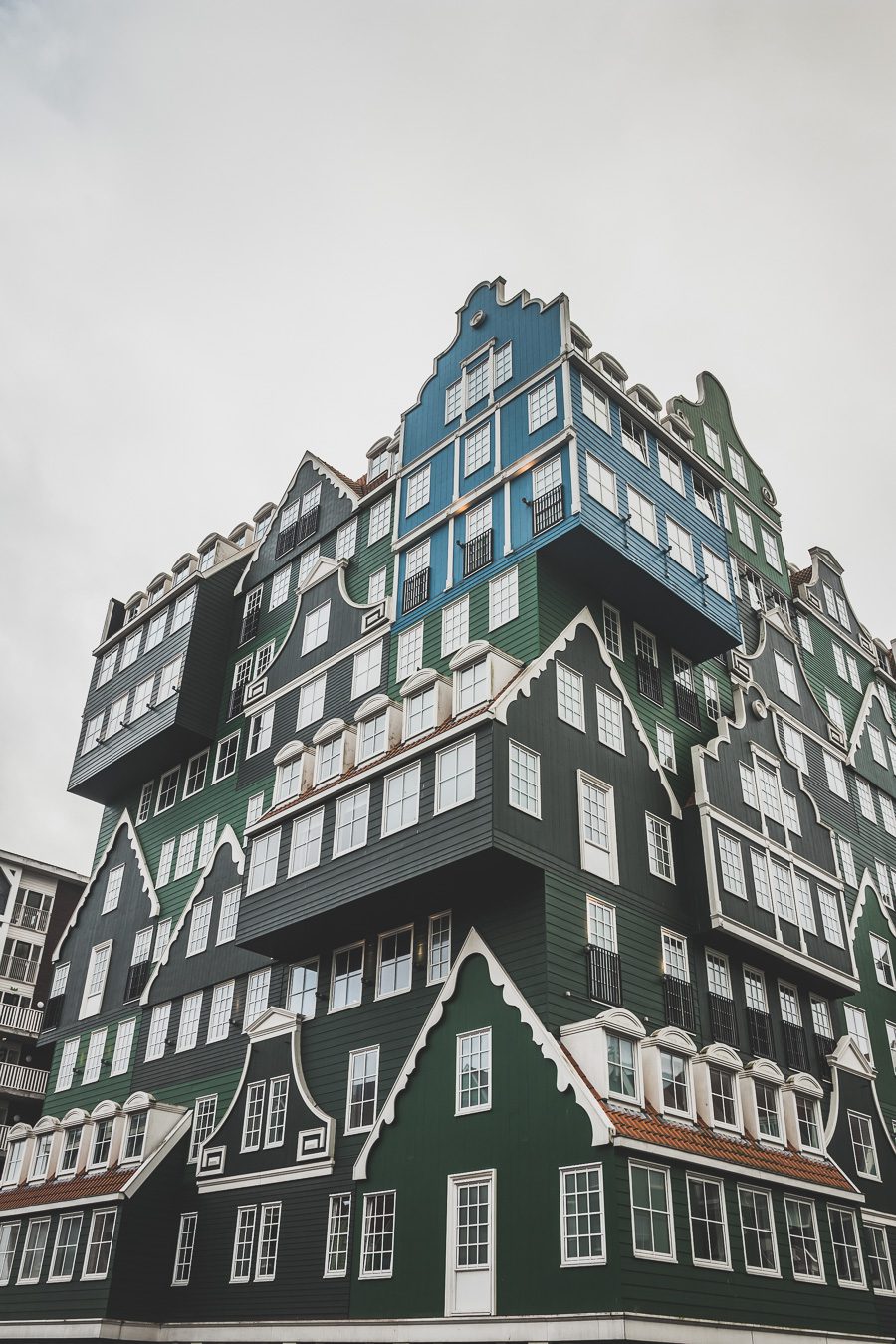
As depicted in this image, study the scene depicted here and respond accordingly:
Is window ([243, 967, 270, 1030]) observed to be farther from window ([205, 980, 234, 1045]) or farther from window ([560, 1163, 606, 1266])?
window ([560, 1163, 606, 1266])

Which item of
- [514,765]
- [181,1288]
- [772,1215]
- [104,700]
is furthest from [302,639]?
[772,1215]

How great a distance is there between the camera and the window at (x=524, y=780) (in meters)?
32.3

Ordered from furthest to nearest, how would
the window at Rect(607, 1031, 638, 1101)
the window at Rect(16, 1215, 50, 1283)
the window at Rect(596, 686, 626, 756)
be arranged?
the window at Rect(16, 1215, 50, 1283) < the window at Rect(596, 686, 626, 756) < the window at Rect(607, 1031, 638, 1101)

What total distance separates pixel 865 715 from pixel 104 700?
36.7m

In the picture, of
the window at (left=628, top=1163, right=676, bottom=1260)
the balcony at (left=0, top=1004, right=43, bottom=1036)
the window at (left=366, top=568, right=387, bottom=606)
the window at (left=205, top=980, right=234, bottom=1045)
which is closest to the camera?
the window at (left=628, top=1163, right=676, bottom=1260)

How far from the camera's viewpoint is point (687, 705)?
41.6 meters

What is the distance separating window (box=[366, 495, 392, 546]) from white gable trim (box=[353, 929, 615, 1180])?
19112 mm

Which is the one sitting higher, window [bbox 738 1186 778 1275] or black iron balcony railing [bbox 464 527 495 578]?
black iron balcony railing [bbox 464 527 495 578]

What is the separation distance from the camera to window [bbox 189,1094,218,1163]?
40.1 metres

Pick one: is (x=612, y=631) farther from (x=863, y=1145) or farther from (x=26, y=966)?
(x=26, y=966)

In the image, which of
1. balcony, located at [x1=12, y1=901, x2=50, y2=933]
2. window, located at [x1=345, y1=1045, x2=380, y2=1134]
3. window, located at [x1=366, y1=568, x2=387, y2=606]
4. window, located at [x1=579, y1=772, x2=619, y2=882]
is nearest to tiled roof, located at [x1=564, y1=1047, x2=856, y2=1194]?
window, located at [x1=579, y1=772, x2=619, y2=882]

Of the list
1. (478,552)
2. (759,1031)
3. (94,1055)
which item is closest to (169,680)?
(94,1055)

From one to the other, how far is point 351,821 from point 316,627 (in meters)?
13.0

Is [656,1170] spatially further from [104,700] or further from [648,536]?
[104,700]
